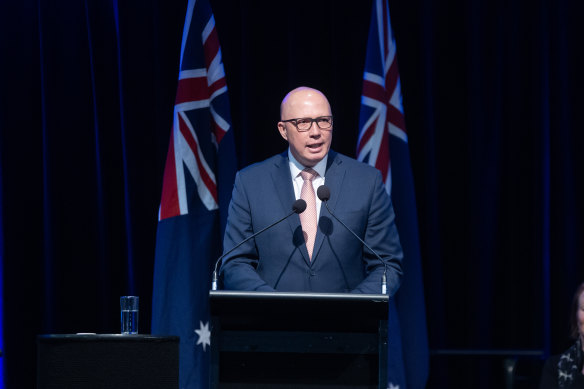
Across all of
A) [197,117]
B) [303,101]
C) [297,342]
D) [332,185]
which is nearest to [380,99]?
[197,117]

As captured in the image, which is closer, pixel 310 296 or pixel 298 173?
pixel 310 296

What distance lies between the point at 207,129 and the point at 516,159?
1.82 meters

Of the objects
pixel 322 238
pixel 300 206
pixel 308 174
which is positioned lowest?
pixel 322 238

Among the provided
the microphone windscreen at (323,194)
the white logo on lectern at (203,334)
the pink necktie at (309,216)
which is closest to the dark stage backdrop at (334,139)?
the white logo on lectern at (203,334)

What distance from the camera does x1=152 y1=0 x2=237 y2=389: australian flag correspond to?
421 centimetres

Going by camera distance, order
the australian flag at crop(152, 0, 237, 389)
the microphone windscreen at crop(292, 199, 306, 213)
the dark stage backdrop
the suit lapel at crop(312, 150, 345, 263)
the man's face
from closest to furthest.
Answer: the microphone windscreen at crop(292, 199, 306, 213) → the suit lapel at crop(312, 150, 345, 263) → the man's face → the australian flag at crop(152, 0, 237, 389) → the dark stage backdrop

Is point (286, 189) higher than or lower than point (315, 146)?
lower

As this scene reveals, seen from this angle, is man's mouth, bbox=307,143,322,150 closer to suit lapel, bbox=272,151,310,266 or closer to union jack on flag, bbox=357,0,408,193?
suit lapel, bbox=272,151,310,266

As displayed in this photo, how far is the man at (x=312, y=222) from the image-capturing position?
2854 mm

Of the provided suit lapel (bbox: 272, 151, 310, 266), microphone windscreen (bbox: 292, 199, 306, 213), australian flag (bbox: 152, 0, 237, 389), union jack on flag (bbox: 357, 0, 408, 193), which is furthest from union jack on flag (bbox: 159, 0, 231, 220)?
microphone windscreen (bbox: 292, 199, 306, 213)

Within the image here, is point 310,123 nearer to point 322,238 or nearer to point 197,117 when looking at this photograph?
point 322,238

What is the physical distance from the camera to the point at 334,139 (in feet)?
15.2

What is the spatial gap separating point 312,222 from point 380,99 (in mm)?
1573

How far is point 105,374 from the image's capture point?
2.16 metres
